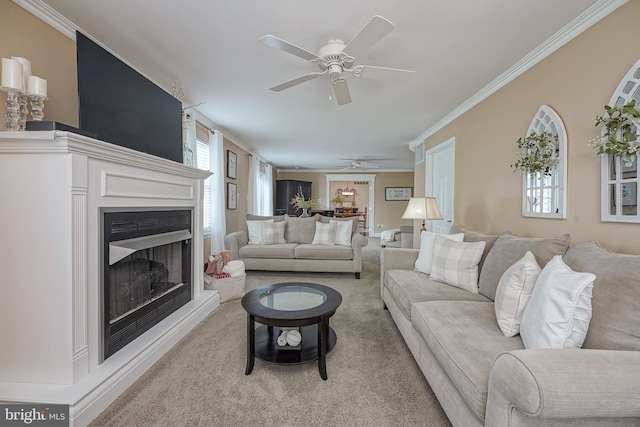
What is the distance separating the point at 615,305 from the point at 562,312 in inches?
8.0

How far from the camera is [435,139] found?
4465mm

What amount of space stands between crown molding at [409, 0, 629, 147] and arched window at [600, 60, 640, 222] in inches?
17.7

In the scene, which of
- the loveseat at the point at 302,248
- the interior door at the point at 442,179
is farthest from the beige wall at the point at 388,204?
the loveseat at the point at 302,248

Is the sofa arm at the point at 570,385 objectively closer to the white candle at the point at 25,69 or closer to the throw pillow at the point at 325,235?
the white candle at the point at 25,69

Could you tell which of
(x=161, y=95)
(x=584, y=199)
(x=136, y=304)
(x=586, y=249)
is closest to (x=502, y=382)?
(x=586, y=249)

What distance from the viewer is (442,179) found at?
438 centimetres

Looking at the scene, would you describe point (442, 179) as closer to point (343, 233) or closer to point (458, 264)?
point (343, 233)

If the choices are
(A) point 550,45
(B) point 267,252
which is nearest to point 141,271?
(B) point 267,252

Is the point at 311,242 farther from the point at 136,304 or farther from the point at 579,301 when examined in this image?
the point at 579,301

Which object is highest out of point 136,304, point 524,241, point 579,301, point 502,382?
point 524,241

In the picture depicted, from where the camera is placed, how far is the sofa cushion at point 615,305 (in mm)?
1047

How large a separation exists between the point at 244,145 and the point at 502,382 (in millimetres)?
5675

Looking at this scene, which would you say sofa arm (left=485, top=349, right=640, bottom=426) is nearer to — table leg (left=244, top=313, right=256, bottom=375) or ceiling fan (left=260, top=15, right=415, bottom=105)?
table leg (left=244, top=313, right=256, bottom=375)

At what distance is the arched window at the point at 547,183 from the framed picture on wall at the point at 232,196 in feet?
14.1
